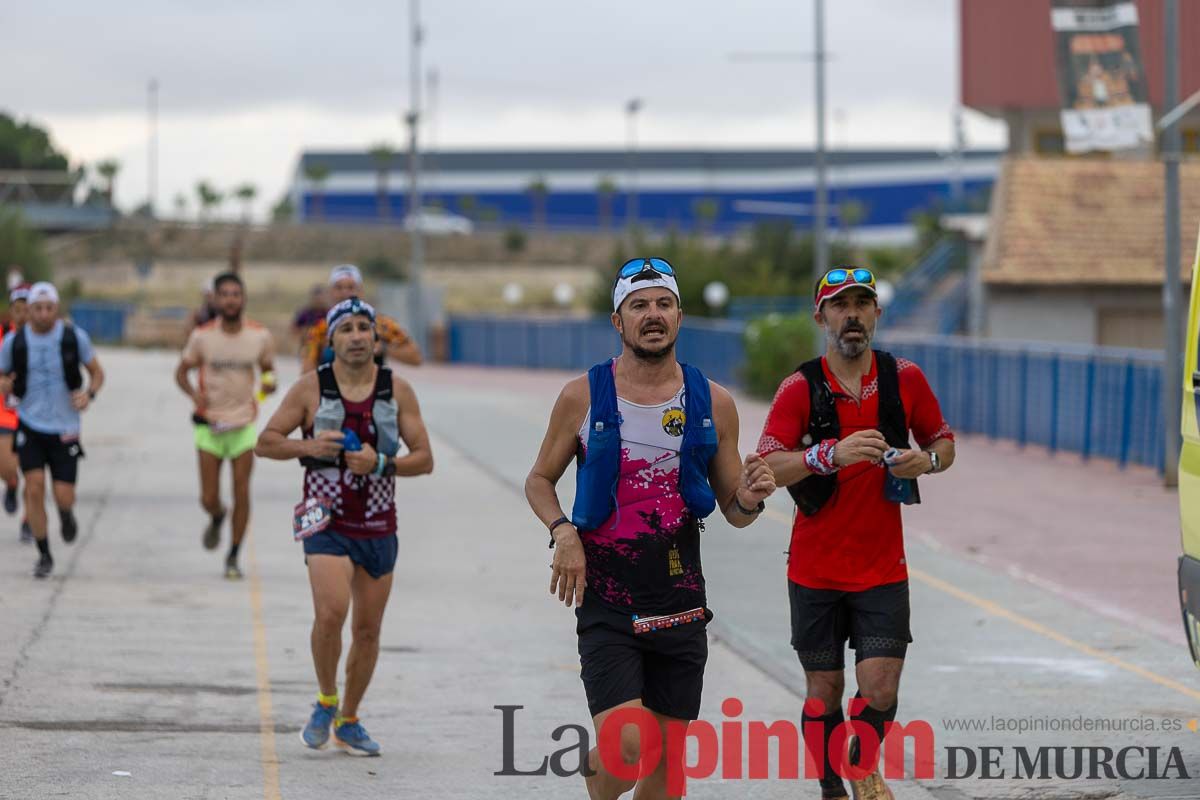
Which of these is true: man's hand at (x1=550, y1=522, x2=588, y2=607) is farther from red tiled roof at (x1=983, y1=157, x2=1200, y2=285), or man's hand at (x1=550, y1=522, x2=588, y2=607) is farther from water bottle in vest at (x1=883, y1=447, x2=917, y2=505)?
red tiled roof at (x1=983, y1=157, x2=1200, y2=285)

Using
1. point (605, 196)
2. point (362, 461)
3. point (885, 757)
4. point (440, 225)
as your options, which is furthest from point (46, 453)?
point (605, 196)

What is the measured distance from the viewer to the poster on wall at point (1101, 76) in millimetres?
19734

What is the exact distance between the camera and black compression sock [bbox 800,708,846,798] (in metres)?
6.88

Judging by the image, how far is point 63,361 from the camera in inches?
520

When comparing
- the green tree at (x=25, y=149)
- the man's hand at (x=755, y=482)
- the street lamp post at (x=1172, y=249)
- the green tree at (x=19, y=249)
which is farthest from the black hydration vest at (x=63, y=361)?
the green tree at (x=25, y=149)

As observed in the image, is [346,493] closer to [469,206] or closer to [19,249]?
[19,249]

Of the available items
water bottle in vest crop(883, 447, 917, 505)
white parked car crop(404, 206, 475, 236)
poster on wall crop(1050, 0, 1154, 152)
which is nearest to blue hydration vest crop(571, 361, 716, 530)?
water bottle in vest crop(883, 447, 917, 505)

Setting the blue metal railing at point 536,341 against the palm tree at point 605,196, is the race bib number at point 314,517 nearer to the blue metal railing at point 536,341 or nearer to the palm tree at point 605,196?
the blue metal railing at point 536,341

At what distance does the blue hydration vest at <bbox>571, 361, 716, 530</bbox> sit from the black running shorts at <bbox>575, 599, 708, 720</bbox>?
30 centimetres

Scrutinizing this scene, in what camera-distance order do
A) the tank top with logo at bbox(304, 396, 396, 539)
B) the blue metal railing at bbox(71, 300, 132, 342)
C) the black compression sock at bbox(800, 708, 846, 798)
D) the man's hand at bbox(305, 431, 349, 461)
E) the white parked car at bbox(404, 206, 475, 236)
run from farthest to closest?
the white parked car at bbox(404, 206, 475, 236) → the blue metal railing at bbox(71, 300, 132, 342) → the tank top with logo at bbox(304, 396, 396, 539) → the man's hand at bbox(305, 431, 349, 461) → the black compression sock at bbox(800, 708, 846, 798)

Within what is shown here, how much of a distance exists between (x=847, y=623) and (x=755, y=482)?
1.19m

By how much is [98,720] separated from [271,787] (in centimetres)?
146

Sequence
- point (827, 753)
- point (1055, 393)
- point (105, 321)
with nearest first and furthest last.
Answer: point (827, 753), point (1055, 393), point (105, 321)

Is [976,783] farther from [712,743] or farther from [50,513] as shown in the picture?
[50,513]
